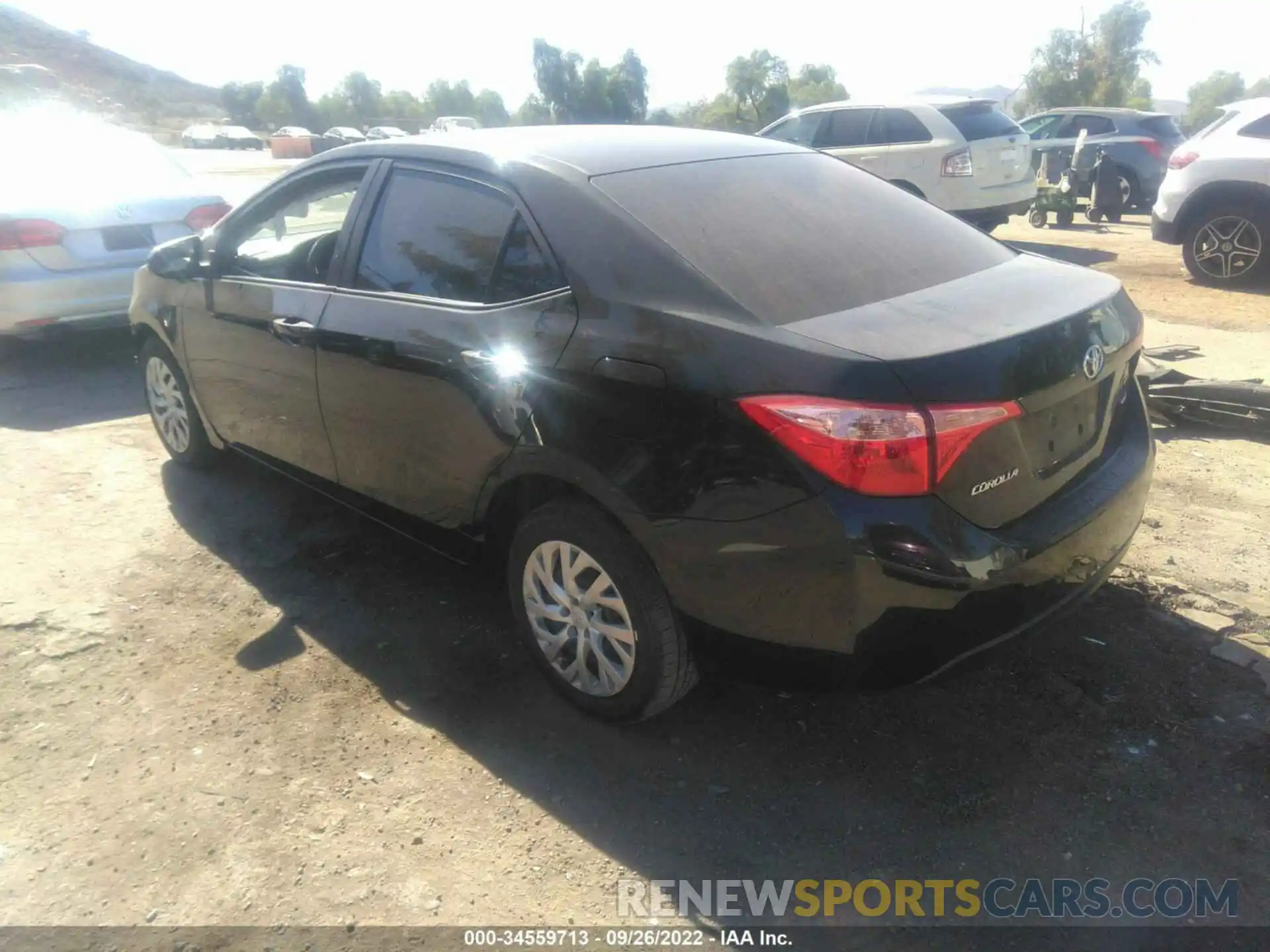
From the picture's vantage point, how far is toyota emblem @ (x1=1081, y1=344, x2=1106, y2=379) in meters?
2.58

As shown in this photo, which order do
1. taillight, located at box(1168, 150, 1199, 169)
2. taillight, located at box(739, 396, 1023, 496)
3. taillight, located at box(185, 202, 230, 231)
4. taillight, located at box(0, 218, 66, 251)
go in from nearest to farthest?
1. taillight, located at box(739, 396, 1023, 496)
2. taillight, located at box(0, 218, 66, 251)
3. taillight, located at box(185, 202, 230, 231)
4. taillight, located at box(1168, 150, 1199, 169)

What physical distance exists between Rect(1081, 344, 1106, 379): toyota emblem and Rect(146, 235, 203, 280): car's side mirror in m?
3.62

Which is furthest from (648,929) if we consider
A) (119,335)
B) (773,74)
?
(773,74)

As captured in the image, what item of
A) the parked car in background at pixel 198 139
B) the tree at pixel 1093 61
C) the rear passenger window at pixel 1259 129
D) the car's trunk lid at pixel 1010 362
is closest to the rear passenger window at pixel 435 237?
the car's trunk lid at pixel 1010 362

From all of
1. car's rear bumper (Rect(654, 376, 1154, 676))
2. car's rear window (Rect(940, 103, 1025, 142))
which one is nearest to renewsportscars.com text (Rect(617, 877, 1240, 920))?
car's rear bumper (Rect(654, 376, 1154, 676))

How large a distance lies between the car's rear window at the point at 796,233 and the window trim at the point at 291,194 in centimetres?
106

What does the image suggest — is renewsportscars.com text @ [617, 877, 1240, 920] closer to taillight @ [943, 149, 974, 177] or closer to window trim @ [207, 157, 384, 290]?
window trim @ [207, 157, 384, 290]

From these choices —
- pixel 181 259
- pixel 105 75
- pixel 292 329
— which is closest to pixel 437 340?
pixel 292 329

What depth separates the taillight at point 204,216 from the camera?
7.02 m

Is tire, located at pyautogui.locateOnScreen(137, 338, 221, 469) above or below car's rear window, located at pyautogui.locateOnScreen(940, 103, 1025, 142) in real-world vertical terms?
below

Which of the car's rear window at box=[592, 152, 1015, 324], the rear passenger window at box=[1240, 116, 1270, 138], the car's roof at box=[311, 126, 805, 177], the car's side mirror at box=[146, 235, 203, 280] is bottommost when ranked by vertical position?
the car's side mirror at box=[146, 235, 203, 280]

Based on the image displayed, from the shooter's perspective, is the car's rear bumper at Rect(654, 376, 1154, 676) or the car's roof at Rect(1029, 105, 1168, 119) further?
the car's roof at Rect(1029, 105, 1168, 119)

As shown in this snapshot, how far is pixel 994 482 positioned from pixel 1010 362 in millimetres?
290

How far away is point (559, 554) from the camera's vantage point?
9.35 ft
